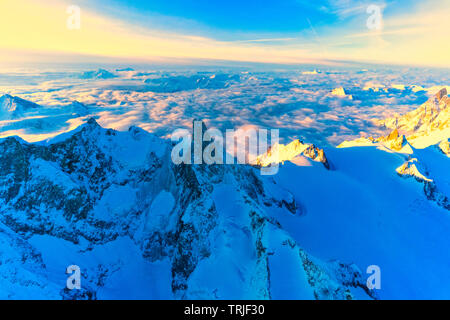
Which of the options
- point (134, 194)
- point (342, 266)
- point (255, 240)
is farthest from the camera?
point (134, 194)

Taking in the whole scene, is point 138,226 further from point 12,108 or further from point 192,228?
point 12,108

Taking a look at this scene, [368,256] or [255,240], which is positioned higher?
[255,240]

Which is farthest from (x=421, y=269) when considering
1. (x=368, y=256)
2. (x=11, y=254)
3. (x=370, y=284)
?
(x=11, y=254)

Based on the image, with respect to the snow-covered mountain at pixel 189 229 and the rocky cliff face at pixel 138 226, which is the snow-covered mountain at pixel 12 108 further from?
the snow-covered mountain at pixel 189 229

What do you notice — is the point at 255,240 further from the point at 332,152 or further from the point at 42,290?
the point at 332,152

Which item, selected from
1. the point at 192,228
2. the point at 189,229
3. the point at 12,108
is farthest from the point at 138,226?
the point at 12,108

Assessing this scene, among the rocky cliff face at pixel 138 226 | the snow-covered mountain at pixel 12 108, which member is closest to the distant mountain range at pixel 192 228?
the rocky cliff face at pixel 138 226
